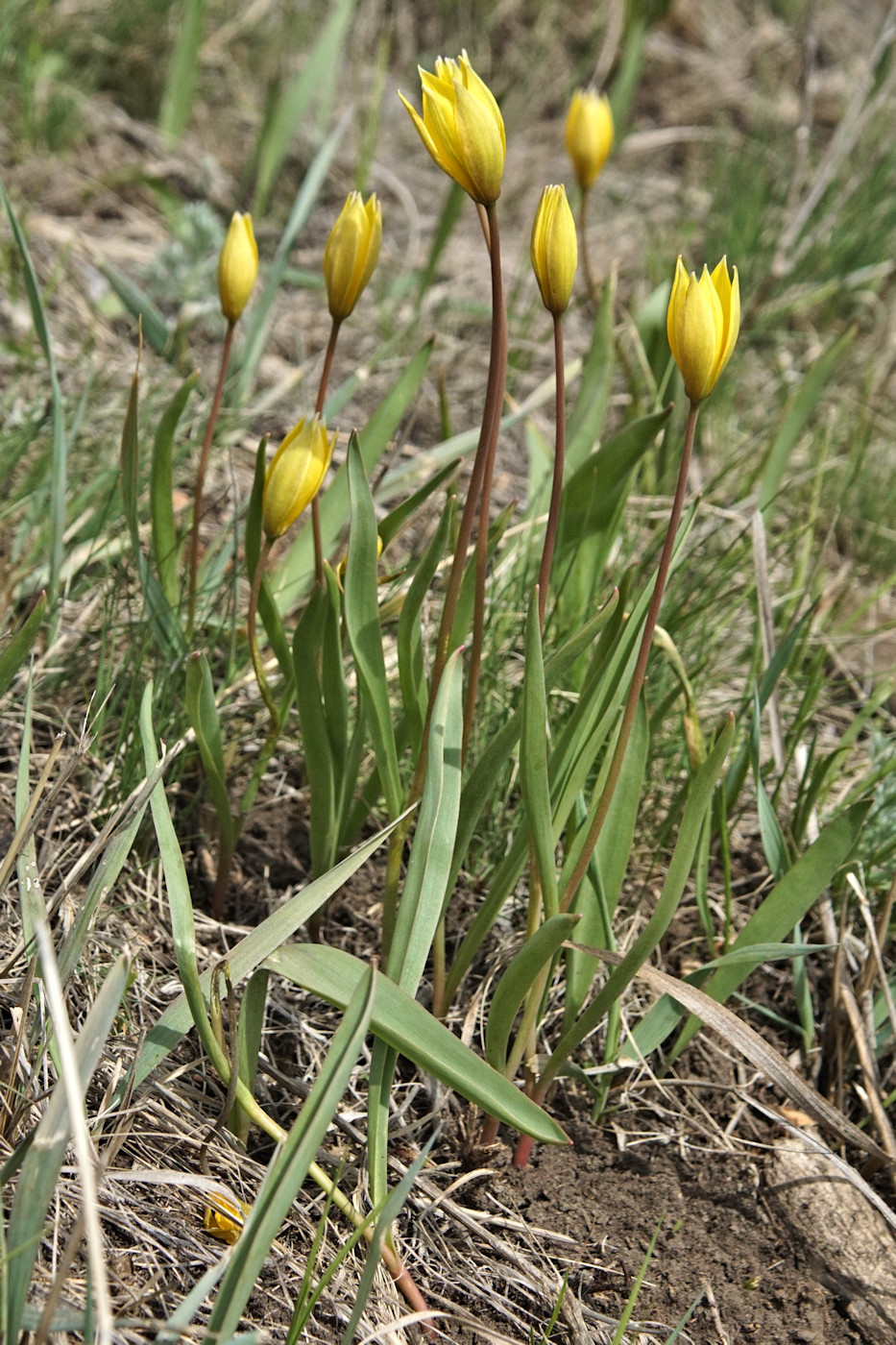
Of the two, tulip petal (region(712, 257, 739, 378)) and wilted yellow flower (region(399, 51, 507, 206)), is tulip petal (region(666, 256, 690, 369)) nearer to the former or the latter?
tulip petal (region(712, 257, 739, 378))

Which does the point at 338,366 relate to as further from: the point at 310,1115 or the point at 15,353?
the point at 310,1115

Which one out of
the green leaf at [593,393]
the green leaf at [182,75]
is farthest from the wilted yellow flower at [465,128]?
the green leaf at [182,75]

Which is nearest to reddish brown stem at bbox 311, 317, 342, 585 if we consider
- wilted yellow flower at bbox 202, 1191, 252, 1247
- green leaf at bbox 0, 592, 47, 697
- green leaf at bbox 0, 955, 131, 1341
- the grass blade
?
green leaf at bbox 0, 592, 47, 697

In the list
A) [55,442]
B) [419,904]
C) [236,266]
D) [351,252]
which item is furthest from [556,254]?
[55,442]

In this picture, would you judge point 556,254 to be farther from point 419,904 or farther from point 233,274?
point 419,904

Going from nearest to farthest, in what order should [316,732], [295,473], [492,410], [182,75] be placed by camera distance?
1. [492,410]
2. [295,473]
3. [316,732]
4. [182,75]
